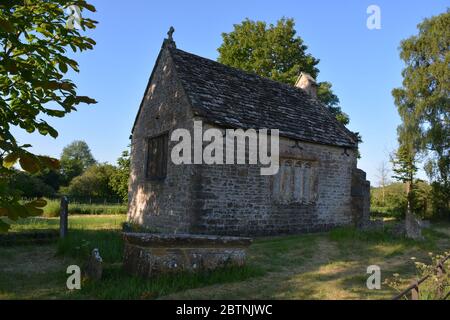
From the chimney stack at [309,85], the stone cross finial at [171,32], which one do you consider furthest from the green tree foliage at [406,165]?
the stone cross finial at [171,32]

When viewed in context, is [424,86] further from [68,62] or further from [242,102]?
[68,62]

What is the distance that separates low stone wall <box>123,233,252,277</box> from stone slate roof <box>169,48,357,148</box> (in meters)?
6.27

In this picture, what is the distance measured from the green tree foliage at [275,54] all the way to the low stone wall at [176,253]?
27023 millimetres

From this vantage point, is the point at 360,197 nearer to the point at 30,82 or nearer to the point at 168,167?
the point at 168,167

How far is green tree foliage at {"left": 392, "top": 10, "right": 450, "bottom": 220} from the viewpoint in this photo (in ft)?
90.4

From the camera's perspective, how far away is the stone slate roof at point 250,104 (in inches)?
559

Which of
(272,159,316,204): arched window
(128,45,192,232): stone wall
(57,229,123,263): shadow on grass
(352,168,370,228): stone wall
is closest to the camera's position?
(57,229,123,263): shadow on grass

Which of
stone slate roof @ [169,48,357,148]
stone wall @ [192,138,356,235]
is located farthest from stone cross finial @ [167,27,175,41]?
stone wall @ [192,138,356,235]

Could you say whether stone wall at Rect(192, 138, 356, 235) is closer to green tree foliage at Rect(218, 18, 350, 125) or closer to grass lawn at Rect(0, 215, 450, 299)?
grass lawn at Rect(0, 215, 450, 299)

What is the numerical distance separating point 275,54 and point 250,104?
20861 mm

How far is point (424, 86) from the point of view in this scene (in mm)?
28516

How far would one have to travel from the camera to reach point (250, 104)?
16.2m

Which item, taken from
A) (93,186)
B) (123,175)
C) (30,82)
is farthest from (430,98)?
(93,186)

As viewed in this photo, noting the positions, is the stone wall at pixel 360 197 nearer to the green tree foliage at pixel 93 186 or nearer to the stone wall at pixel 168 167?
the stone wall at pixel 168 167
